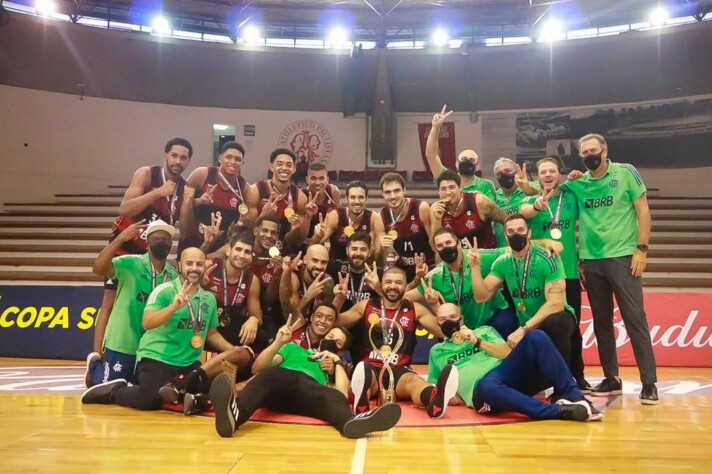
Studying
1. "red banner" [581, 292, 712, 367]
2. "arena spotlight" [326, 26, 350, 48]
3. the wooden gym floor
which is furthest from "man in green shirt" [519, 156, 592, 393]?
"arena spotlight" [326, 26, 350, 48]

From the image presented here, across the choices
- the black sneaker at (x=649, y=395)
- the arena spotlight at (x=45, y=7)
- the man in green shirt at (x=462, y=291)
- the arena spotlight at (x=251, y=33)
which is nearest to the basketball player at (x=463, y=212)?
the man in green shirt at (x=462, y=291)

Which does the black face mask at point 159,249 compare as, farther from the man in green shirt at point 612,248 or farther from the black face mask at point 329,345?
the man in green shirt at point 612,248

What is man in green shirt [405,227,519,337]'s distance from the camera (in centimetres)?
469

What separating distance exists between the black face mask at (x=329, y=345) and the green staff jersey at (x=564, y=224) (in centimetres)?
221

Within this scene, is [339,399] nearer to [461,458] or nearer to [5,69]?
[461,458]

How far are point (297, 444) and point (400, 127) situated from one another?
15.7m

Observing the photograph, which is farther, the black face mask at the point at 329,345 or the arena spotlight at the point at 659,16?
the arena spotlight at the point at 659,16

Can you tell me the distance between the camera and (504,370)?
411cm

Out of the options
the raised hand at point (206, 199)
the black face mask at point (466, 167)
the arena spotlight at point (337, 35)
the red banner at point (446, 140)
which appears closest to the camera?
the raised hand at point (206, 199)

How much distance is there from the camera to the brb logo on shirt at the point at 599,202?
488 centimetres

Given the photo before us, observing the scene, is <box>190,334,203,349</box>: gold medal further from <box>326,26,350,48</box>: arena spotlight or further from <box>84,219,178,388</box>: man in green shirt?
<box>326,26,350,48</box>: arena spotlight

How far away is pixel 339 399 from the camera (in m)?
3.74

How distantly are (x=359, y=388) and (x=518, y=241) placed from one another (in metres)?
1.79

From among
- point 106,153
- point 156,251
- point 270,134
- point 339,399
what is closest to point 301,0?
point 270,134
